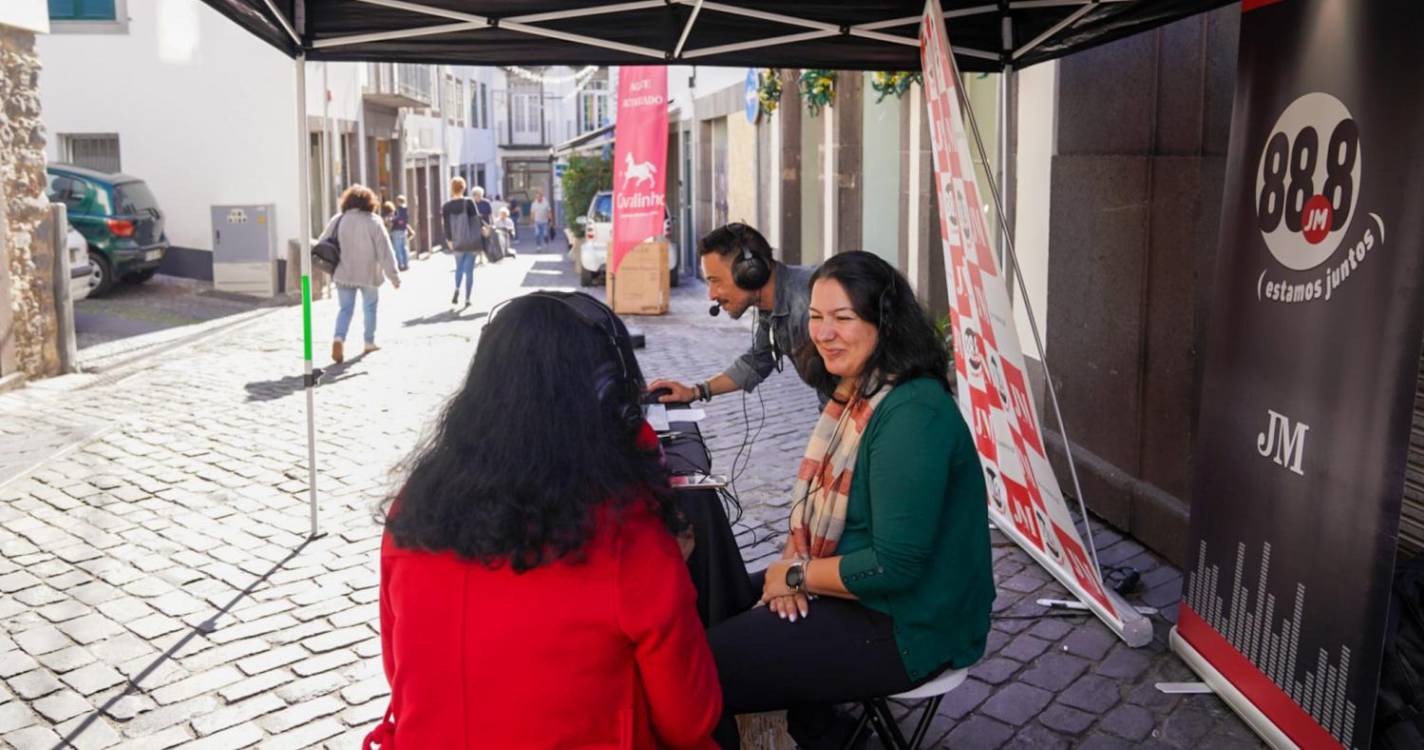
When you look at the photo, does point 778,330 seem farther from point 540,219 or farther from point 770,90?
point 540,219

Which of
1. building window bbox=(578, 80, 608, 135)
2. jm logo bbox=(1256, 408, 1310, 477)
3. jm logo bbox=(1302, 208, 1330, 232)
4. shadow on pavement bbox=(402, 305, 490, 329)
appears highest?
building window bbox=(578, 80, 608, 135)

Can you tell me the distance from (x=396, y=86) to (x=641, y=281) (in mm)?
17144

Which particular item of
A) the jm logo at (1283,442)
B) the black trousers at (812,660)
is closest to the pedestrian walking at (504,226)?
the jm logo at (1283,442)

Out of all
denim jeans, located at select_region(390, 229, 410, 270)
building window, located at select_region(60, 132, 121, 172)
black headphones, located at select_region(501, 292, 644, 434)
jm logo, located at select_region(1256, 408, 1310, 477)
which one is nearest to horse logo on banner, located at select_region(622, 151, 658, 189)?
jm logo, located at select_region(1256, 408, 1310, 477)

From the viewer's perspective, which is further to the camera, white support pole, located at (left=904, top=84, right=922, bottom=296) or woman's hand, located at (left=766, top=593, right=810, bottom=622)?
white support pole, located at (left=904, top=84, right=922, bottom=296)

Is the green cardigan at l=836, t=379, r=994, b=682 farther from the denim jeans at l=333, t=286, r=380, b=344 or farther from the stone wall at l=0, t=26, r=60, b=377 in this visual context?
the denim jeans at l=333, t=286, r=380, b=344

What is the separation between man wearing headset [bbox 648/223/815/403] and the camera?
507 cm

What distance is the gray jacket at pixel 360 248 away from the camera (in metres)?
12.8

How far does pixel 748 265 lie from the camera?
199 inches

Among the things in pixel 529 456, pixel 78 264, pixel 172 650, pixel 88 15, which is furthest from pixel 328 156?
pixel 529 456

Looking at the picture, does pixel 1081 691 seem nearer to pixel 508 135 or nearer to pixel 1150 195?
pixel 1150 195

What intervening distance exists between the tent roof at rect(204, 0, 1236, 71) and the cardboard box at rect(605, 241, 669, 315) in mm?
9829

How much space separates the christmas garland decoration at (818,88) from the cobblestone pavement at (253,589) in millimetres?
3860

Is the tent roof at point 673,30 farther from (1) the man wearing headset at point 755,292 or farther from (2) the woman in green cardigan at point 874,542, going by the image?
(2) the woman in green cardigan at point 874,542
